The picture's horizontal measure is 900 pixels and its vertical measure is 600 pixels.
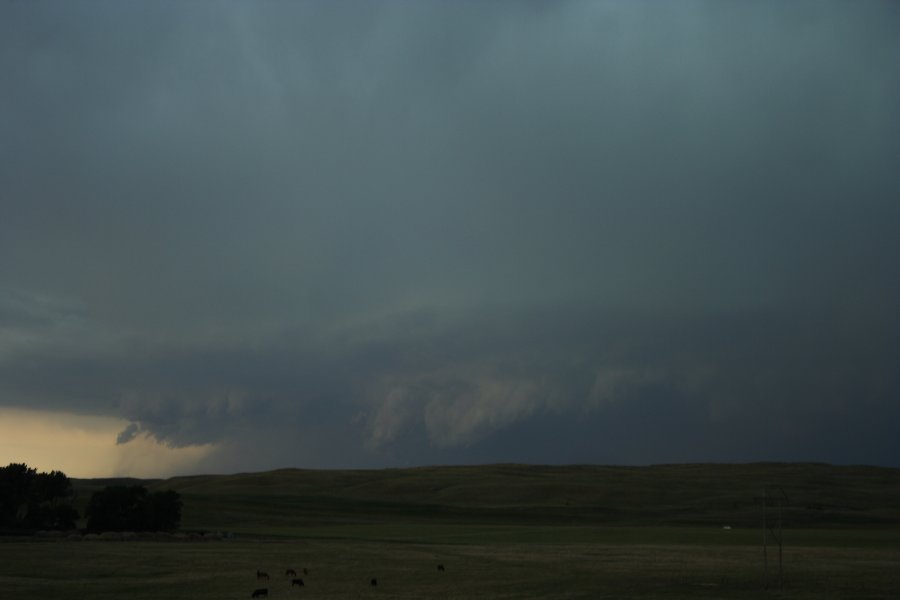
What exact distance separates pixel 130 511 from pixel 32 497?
9.13 metres

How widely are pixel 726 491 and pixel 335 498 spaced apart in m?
61.6

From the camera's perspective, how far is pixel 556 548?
6650cm

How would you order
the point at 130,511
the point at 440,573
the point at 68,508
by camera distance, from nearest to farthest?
1. the point at 440,573
2. the point at 130,511
3. the point at 68,508

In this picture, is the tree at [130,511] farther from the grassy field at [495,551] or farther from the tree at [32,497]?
the grassy field at [495,551]

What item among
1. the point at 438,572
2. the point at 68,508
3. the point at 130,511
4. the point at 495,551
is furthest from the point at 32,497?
the point at 438,572

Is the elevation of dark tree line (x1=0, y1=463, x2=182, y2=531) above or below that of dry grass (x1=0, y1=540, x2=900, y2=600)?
above

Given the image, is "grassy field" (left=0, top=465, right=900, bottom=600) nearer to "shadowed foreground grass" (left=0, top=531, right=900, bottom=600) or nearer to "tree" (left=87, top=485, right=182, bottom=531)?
"shadowed foreground grass" (left=0, top=531, right=900, bottom=600)

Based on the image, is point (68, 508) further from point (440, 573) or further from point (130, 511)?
point (440, 573)

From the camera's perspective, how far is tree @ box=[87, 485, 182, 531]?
88312 millimetres

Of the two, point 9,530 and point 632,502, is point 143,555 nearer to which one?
point 9,530

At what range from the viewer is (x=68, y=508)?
91750 mm

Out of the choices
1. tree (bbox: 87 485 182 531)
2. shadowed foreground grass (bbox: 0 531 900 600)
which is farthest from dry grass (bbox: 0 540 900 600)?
tree (bbox: 87 485 182 531)

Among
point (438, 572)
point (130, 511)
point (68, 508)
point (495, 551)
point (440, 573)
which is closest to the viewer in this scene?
point (440, 573)

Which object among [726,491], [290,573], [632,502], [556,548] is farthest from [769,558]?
[726,491]
